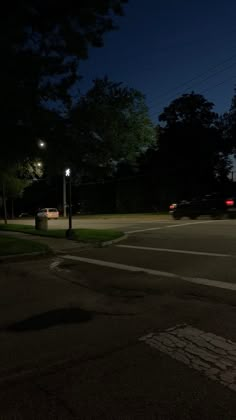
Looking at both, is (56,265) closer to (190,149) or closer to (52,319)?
(52,319)

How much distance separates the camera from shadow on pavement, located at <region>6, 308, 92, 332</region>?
4.74 meters

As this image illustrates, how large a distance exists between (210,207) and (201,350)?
2313cm

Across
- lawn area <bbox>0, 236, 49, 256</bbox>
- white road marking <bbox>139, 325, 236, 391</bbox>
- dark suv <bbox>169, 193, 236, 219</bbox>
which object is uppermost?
dark suv <bbox>169, 193, 236, 219</bbox>

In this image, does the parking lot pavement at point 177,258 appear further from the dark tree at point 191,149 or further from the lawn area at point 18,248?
the dark tree at point 191,149

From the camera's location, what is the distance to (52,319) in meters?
5.03

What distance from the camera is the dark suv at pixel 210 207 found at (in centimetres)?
2536

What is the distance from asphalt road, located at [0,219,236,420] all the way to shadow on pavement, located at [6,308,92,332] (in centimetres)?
2

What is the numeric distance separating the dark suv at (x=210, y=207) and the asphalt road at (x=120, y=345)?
18038mm

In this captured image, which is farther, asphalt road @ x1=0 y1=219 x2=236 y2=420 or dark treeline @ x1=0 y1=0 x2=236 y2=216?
dark treeline @ x1=0 y1=0 x2=236 y2=216

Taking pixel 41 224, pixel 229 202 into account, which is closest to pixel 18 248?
pixel 41 224

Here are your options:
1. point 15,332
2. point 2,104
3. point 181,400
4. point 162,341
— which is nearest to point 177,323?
point 162,341

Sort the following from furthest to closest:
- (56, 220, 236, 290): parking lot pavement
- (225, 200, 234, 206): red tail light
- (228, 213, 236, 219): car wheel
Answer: (228, 213, 236, 219): car wheel, (225, 200, 234, 206): red tail light, (56, 220, 236, 290): parking lot pavement

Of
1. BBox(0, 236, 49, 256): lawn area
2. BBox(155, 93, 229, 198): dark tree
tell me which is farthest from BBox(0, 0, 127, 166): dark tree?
BBox(155, 93, 229, 198): dark tree

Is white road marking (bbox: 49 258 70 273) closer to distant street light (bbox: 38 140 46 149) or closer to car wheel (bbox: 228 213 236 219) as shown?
distant street light (bbox: 38 140 46 149)
